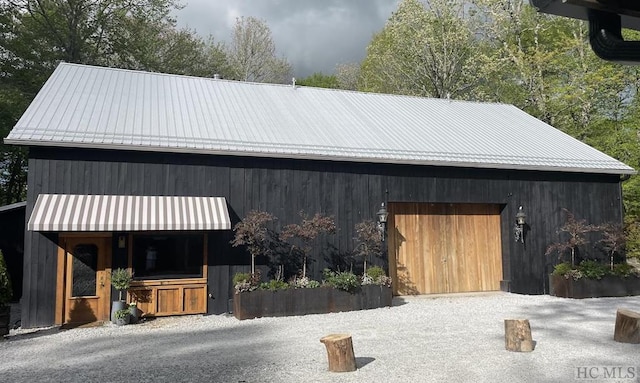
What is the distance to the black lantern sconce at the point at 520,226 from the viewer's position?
13.5 m

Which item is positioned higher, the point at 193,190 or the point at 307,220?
the point at 193,190

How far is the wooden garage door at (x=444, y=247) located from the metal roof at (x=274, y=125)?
5.03ft

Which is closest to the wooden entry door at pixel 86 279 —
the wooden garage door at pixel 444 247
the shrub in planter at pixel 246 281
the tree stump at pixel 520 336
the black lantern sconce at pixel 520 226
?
the shrub in planter at pixel 246 281

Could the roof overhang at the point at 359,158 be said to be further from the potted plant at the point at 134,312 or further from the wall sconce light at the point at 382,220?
the potted plant at the point at 134,312

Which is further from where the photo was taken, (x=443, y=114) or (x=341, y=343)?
(x=443, y=114)

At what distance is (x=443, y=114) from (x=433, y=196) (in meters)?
4.79

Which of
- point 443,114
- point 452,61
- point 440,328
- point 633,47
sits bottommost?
point 440,328

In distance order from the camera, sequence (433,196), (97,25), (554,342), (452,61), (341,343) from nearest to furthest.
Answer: (341,343) < (554,342) < (433,196) < (97,25) < (452,61)

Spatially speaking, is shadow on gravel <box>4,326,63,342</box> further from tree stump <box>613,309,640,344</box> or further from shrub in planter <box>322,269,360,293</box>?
tree stump <box>613,309,640,344</box>

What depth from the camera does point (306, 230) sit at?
11.0m

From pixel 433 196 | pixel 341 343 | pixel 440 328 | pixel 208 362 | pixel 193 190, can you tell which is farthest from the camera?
pixel 433 196

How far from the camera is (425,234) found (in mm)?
13734

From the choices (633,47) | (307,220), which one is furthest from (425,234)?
(633,47)

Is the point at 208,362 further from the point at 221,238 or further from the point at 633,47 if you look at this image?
the point at 633,47
